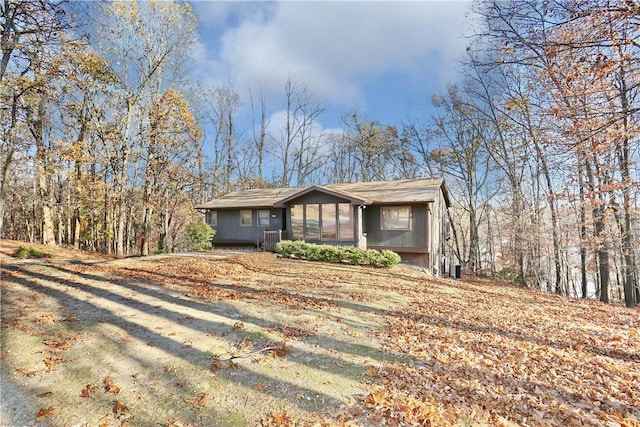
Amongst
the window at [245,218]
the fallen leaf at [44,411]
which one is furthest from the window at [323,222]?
the fallen leaf at [44,411]

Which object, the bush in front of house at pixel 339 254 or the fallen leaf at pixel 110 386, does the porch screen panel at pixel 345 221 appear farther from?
the fallen leaf at pixel 110 386

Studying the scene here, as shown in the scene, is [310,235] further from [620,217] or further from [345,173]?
[345,173]

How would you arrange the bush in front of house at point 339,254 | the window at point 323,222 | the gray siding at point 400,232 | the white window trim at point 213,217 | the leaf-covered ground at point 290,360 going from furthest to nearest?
the white window trim at point 213,217 < the window at point 323,222 < the gray siding at point 400,232 < the bush in front of house at point 339,254 < the leaf-covered ground at point 290,360

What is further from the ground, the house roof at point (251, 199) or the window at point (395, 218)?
the house roof at point (251, 199)

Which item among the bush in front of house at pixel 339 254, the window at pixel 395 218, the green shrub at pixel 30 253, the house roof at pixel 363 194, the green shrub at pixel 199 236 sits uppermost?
the house roof at pixel 363 194

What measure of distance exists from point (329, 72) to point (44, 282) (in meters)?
19.3

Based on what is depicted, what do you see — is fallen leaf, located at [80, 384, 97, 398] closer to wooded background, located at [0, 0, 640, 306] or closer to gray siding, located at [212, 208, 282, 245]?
wooded background, located at [0, 0, 640, 306]

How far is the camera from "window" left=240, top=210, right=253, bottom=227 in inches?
737

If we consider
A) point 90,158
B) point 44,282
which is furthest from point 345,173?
point 44,282

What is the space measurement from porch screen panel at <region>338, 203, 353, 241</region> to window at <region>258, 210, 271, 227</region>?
479 cm

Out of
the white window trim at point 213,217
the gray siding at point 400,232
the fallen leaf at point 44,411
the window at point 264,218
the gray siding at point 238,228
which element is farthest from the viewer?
the white window trim at point 213,217

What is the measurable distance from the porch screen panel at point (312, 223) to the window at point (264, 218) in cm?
295

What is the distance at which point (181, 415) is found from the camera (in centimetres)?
290

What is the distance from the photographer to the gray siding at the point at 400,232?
14367 millimetres
